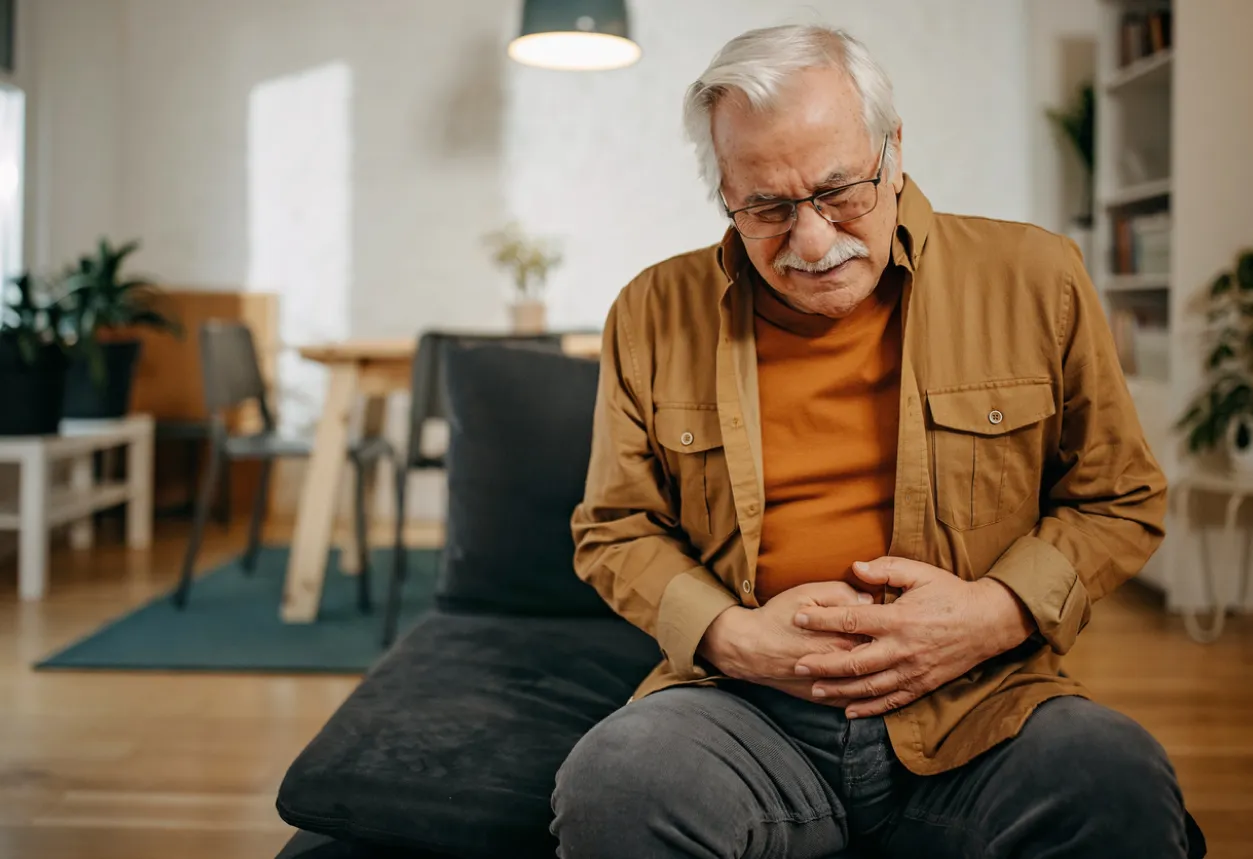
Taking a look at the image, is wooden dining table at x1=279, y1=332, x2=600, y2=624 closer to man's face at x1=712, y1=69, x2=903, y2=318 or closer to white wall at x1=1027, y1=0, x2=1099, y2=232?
man's face at x1=712, y1=69, x2=903, y2=318

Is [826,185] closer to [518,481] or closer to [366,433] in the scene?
[518,481]

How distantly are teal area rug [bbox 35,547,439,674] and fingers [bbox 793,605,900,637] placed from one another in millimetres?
1889

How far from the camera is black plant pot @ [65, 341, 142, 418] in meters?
4.39

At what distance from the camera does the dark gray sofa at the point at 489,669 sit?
127 centimetres

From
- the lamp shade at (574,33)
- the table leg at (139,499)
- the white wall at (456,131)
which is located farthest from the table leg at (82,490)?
the lamp shade at (574,33)

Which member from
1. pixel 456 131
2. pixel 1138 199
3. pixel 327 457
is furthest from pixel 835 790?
pixel 456 131

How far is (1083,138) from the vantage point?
177 inches

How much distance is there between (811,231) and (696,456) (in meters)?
0.29

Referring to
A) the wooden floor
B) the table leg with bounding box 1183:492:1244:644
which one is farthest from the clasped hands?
the table leg with bounding box 1183:492:1244:644

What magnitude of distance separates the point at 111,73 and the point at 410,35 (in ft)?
4.49

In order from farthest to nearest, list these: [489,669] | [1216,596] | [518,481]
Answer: [1216,596] → [518,481] → [489,669]

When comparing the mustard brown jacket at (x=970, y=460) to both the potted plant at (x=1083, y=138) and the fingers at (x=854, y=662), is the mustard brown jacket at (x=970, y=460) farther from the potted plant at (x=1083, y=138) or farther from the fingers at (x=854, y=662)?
the potted plant at (x=1083, y=138)

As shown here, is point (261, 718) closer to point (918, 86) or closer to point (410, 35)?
point (410, 35)

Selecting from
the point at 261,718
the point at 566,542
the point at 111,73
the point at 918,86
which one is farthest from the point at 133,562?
the point at 918,86
